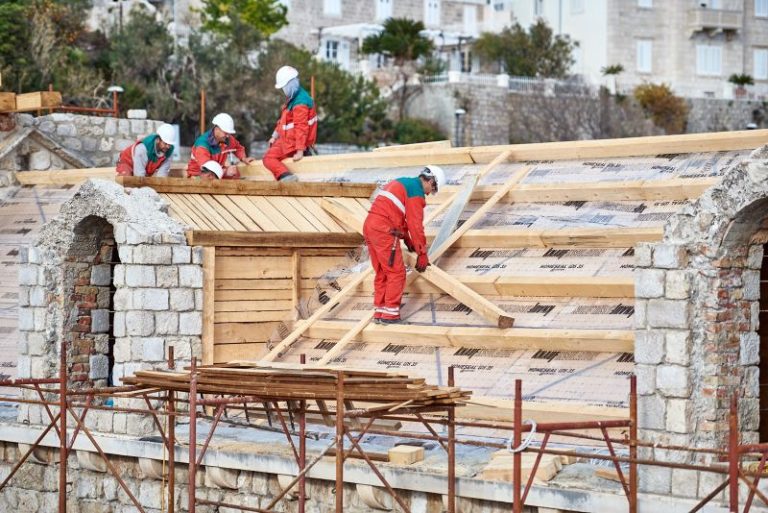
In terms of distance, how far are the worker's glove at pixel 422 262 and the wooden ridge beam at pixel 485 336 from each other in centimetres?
67

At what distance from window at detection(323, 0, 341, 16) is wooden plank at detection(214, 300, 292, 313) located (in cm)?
5361

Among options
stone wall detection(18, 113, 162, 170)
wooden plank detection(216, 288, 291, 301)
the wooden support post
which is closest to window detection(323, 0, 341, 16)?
stone wall detection(18, 113, 162, 170)

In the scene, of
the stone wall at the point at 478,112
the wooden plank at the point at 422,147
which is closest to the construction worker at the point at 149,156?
the wooden plank at the point at 422,147

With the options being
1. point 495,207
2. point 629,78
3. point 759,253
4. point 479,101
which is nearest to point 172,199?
point 495,207

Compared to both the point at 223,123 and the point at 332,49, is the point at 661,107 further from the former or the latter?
the point at 223,123

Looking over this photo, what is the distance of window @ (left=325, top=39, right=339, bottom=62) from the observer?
225ft

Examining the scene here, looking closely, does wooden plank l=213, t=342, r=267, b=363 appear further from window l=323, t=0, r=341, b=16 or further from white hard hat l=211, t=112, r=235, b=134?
window l=323, t=0, r=341, b=16

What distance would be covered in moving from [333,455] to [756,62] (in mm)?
63078

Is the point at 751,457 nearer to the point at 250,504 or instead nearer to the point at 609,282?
the point at 609,282

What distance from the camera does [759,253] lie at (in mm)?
12281

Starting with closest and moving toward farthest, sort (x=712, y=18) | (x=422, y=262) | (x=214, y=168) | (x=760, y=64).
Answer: (x=422, y=262), (x=214, y=168), (x=712, y=18), (x=760, y=64)

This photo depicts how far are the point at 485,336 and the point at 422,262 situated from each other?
1.37m

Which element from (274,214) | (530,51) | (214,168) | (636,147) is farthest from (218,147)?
(530,51)

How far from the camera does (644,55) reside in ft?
226
